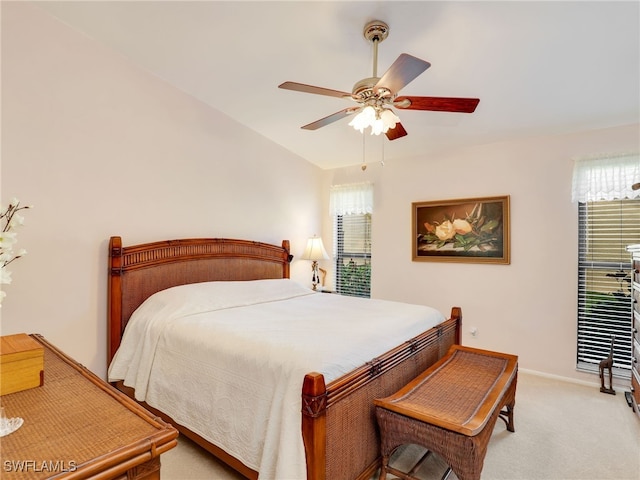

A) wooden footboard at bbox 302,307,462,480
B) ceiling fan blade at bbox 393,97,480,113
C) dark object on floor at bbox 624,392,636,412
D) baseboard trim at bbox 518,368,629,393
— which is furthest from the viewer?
baseboard trim at bbox 518,368,629,393

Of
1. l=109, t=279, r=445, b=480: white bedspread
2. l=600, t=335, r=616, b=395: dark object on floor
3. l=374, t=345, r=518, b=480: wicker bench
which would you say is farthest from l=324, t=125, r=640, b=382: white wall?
l=374, t=345, r=518, b=480: wicker bench

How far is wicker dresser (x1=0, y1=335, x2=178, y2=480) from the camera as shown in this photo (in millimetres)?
771

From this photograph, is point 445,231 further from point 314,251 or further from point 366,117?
point 366,117

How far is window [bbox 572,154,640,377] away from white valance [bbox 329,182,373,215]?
2.18m

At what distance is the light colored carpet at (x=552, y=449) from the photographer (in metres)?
1.98

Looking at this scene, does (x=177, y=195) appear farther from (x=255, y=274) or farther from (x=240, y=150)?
(x=255, y=274)

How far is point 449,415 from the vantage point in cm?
161

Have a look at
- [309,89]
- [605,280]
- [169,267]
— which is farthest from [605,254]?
[169,267]

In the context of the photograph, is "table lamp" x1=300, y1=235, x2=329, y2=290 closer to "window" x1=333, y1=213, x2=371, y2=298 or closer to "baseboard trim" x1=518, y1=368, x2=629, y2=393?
"window" x1=333, y1=213, x2=371, y2=298

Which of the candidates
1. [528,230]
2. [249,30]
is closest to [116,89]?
[249,30]

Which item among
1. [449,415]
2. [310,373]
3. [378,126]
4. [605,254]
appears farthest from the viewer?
[605,254]

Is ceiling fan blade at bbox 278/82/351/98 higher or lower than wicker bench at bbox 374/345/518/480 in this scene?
higher

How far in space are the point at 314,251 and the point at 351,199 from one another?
89 centimetres

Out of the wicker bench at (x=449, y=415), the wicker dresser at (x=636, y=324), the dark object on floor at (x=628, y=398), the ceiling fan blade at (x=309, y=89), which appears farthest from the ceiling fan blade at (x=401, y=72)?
the dark object on floor at (x=628, y=398)
